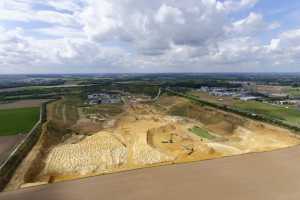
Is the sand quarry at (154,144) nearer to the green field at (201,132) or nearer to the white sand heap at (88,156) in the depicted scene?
the white sand heap at (88,156)

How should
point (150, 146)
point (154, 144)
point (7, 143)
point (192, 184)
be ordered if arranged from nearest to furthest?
1. point (192, 184)
2. point (7, 143)
3. point (150, 146)
4. point (154, 144)

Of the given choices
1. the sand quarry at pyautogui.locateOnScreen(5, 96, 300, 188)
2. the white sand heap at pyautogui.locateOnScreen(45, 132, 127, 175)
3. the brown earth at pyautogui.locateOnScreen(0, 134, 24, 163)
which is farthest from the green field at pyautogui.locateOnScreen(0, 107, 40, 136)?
the white sand heap at pyautogui.locateOnScreen(45, 132, 127, 175)

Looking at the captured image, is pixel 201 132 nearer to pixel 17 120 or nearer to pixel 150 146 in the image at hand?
pixel 150 146

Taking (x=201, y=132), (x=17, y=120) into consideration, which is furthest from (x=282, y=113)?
(x=17, y=120)

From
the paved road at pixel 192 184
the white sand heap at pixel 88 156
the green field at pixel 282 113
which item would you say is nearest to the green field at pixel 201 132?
the white sand heap at pixel 88 156

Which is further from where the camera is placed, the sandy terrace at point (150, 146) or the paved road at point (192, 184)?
the sandy terrace at point (150, 146)
